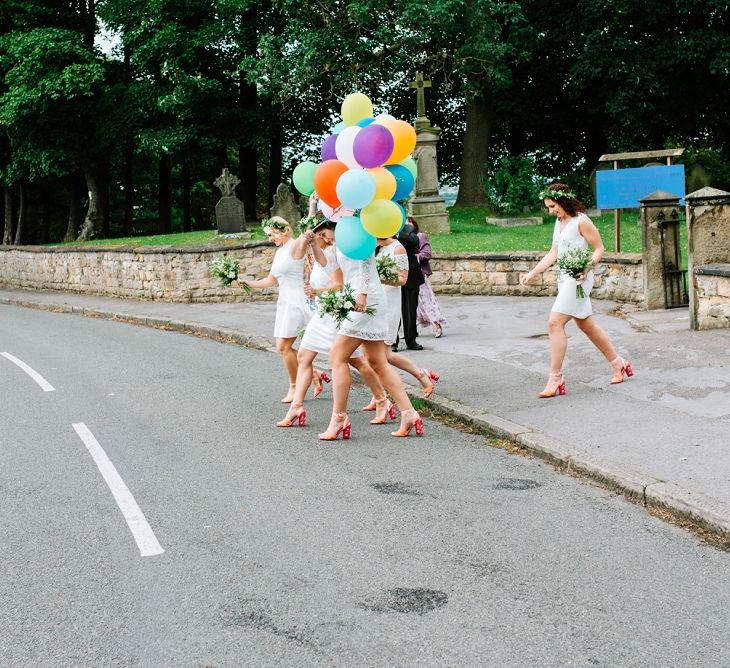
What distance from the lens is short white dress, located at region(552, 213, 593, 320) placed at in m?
9.35

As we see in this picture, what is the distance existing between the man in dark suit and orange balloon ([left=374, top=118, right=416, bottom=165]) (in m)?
4.75

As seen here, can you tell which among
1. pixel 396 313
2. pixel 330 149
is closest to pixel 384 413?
pixel 396 313

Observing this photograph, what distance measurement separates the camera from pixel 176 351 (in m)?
15.1

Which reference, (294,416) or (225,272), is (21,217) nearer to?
(225,272)

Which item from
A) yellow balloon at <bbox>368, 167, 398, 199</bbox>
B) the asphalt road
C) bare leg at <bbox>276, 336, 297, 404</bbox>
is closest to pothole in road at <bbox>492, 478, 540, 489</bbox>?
the asphalt road

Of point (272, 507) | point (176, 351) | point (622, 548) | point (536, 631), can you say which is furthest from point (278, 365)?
point (536, 631)

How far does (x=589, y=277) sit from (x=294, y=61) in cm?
2414

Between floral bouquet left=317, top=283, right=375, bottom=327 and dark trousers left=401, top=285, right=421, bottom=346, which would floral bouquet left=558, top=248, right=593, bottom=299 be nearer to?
floral bouquet left=317, top=283, right=375, bottom=327

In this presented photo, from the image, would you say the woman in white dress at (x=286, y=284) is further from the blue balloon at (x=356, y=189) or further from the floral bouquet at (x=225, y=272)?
the blue balloon at (x=356, y=189)

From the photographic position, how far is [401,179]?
842cm

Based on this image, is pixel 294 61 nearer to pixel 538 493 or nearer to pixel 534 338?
pixel 534 338

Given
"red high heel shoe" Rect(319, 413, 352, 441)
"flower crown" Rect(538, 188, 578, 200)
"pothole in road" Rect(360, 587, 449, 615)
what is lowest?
"pothole in road" Rect(360, 587, 449, 615)

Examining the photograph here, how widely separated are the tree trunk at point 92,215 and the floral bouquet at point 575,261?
3340 centimetres

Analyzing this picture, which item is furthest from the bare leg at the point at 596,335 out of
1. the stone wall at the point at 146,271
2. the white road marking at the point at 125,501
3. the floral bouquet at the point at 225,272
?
the stone wall at the point at 146,271
